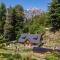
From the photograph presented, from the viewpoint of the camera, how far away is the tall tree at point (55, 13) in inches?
2618

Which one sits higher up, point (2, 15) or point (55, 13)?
point (2, 15)

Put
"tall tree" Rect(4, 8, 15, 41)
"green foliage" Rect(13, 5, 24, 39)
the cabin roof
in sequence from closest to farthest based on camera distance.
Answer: the cabin roof
"tall tree" Rect(4, 8, 15, 41)
"green foliage" Rect(13, 5, 24, 39)

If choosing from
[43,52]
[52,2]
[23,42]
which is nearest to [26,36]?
[23,42]

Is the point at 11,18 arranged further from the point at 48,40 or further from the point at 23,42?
the point at 48,40

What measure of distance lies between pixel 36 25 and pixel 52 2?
12870 millimetres

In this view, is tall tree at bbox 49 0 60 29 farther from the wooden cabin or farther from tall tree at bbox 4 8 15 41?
tall tree at bbox 4 8 15 41

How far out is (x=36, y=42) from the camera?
219ft

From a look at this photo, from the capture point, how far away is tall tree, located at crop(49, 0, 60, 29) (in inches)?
2618

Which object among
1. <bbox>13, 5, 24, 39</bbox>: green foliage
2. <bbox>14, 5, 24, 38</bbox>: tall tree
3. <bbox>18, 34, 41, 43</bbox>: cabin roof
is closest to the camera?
<bbox>18, 34, 41, 43</bbox>: cabin roof

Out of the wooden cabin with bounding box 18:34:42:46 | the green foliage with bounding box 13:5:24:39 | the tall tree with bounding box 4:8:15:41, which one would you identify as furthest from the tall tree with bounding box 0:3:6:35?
the wooden cabin with bounding box 18:34:42:46

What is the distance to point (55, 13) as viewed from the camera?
219 feet

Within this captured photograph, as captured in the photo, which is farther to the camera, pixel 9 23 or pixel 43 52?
pixel 9 23

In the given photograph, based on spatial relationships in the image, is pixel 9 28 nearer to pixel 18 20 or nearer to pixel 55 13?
pixel 18 20

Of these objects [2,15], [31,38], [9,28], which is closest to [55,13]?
[31,38]
